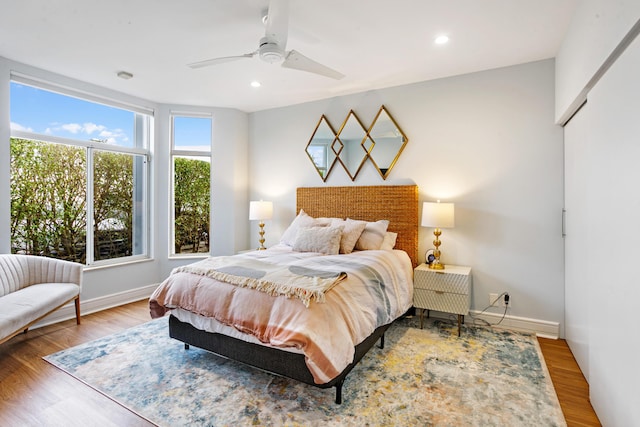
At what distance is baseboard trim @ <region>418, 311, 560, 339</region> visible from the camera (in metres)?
3.08

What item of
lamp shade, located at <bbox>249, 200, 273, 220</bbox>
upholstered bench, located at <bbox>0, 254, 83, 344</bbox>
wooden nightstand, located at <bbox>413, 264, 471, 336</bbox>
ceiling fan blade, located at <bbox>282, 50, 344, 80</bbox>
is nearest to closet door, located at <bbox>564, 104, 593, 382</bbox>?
wooden nightstand, located at <bbox>413, 264, 471, 336</bbox>

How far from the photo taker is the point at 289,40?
2.82 m

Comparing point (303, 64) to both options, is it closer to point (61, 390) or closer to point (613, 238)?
point (613, 238)

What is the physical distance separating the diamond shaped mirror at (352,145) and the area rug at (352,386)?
216cm

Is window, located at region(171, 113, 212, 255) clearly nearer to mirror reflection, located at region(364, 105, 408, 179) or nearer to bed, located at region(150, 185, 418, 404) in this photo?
bed, located at region(150, 185, 418, 404)

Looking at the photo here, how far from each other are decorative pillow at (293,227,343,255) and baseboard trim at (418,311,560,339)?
1.57 m

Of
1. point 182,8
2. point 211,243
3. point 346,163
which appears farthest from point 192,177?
point 182,8

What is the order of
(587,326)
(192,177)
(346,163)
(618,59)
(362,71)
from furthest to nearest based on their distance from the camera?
(192,177)
(346,163)
(362,71)
(587,326)
(618,59)

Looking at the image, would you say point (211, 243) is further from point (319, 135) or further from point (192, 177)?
point (319, 135)

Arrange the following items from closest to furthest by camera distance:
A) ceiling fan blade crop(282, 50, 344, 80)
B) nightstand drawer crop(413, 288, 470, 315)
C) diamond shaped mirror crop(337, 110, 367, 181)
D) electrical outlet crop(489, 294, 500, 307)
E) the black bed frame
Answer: the black bed frame
ceiling fan blade crop(282, 50, 344, 80)
nightstand drawer crop(413, 288, 470, 315)
electrical outlet crop(489, 294, 500, 307)
diamond shaped mirror crop(337, 110, 367, 181)

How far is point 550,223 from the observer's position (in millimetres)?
3096

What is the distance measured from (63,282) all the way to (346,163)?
342cm

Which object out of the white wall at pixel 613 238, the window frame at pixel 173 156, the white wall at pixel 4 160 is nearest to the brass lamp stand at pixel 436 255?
the white wall at pixel 613 238

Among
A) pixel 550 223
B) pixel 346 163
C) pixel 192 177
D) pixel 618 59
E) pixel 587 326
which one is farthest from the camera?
pixel 192 177
